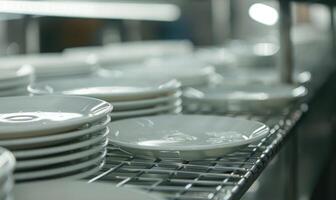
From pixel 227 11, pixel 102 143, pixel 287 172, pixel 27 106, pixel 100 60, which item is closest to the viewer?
pixel 102 143

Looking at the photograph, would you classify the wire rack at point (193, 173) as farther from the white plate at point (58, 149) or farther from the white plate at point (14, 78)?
the white plate at point (14, 78)

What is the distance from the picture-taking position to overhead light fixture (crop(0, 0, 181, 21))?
152 cm

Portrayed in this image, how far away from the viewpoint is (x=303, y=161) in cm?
137

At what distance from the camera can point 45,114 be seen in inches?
33.6

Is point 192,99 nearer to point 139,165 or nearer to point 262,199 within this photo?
point 262,199

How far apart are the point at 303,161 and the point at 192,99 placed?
1.05 ft

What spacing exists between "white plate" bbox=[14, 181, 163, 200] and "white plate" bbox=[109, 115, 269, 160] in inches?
6.7

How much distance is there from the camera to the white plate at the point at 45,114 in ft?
2.32

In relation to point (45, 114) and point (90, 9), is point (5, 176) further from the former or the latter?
point (90, 9)

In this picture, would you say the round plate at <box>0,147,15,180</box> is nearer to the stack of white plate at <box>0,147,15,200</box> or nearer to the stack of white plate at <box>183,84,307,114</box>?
the stack of white plate at <box>0,147,15,200</box>

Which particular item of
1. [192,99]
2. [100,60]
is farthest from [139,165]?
[100,60]

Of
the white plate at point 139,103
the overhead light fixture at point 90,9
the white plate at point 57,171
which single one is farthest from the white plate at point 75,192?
the overhead light fixture at point 90,9

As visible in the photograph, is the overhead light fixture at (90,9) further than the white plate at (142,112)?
Yes

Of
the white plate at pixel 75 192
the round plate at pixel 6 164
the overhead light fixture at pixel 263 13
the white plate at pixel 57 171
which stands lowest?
the white plate at pixel 75 192
